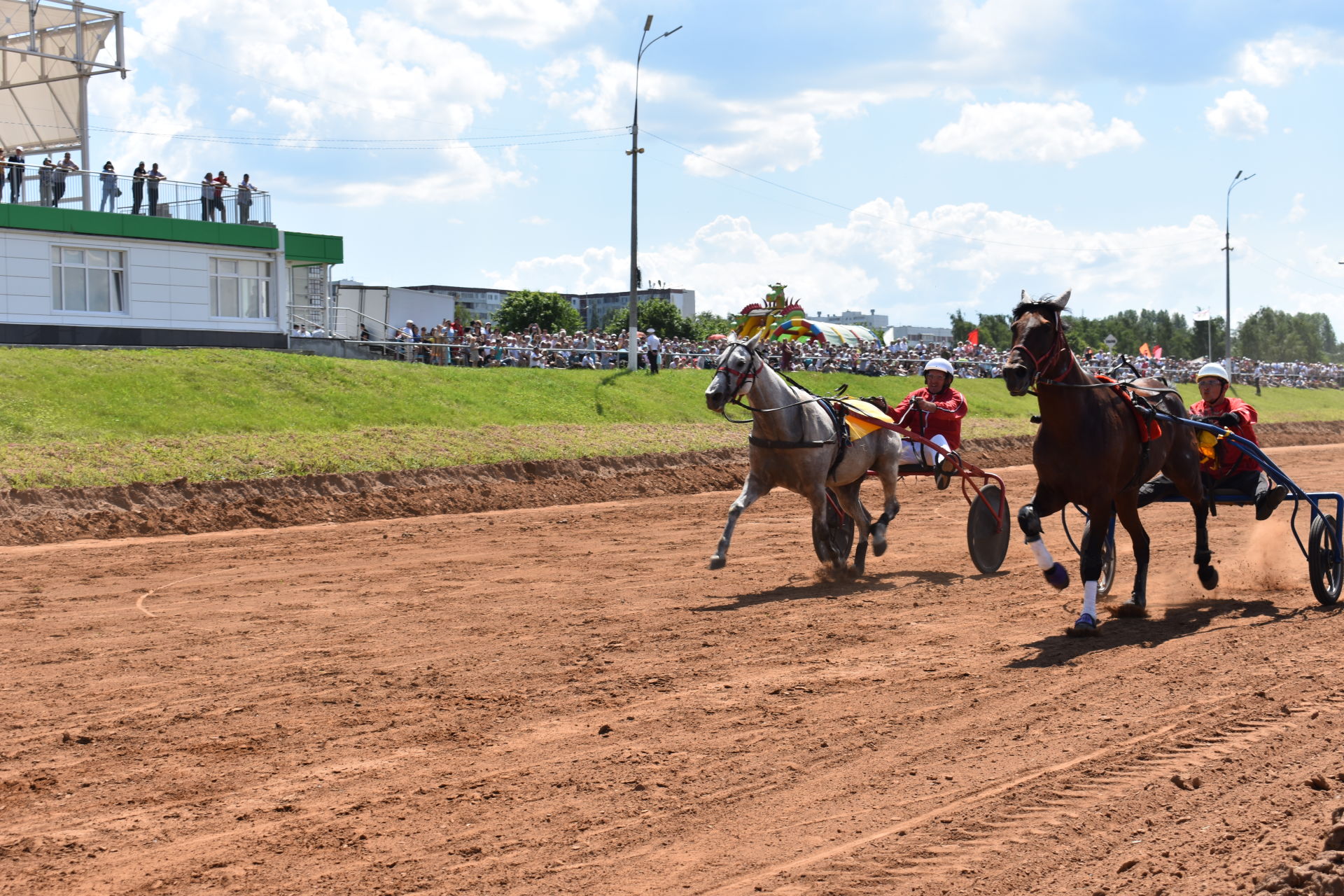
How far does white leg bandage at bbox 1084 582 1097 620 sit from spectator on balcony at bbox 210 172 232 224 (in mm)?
28291

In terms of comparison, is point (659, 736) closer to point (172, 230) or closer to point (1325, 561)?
point (1325, 561)

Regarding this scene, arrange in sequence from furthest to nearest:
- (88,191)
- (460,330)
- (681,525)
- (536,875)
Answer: (460,330)
(88,191)
(681,525)
(536,875)

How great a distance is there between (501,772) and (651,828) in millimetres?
1041

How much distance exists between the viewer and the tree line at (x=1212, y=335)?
329ft

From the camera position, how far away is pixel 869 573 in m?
12.3

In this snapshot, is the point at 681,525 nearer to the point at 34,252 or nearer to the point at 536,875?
the point at 536,875

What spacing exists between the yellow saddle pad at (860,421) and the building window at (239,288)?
79.3ft

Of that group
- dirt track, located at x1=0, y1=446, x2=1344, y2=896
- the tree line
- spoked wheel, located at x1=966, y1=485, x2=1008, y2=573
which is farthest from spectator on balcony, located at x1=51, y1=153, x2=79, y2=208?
the tree line

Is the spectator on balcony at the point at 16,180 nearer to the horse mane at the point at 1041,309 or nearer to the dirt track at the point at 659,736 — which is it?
the dirt track at the point at 659,736

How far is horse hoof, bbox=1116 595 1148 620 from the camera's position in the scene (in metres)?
9.61

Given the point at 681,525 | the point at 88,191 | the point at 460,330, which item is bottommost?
the point at 681,525

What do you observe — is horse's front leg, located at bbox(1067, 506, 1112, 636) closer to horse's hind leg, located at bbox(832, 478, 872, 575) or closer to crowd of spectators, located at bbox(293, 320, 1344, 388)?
horse's hind leg, located at bbox(832, 478, 872, 575)

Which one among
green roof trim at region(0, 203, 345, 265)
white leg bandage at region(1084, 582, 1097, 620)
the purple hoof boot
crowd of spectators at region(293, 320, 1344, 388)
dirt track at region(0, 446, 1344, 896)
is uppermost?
green roof trim at region(0, 203, 345, 265)

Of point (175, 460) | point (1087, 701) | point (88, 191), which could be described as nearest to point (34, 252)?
point (88, 191)
